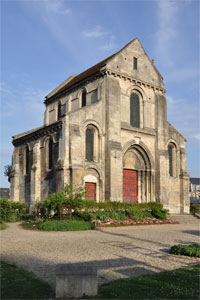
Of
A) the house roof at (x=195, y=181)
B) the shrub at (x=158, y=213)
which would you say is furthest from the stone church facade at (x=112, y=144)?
the house roof at (x=195, y=181)

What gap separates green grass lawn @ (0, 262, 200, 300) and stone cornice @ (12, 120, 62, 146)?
18958 mm

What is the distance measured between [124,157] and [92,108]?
5.59 metres

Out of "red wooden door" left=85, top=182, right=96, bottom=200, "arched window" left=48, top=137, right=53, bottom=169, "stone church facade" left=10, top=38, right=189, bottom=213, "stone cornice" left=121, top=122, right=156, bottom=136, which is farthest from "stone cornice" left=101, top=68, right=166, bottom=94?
"red wooden door" left=85, top=182, right=96, bottom=200

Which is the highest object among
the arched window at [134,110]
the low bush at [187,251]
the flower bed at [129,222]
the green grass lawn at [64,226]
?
the arched window at [134,110]

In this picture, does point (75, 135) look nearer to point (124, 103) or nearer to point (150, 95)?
point (124, 103)

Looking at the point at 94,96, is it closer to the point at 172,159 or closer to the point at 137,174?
the point at 137,174

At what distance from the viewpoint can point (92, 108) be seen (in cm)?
2481

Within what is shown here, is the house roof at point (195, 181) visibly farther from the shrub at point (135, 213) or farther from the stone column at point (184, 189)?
the shrub at point (135, 213)

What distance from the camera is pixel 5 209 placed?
2200cm

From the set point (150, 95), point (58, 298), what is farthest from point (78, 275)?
point (150, 95)

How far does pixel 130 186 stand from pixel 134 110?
7.11 m

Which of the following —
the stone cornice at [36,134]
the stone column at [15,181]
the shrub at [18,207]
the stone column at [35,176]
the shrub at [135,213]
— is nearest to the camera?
the shrub at [135,213]

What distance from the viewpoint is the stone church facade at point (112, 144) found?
78.3 feet

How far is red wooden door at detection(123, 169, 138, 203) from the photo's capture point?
1073 inches
